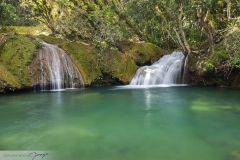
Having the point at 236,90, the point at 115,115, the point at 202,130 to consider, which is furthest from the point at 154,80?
the point at 202,130

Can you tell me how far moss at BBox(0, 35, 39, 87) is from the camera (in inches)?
650

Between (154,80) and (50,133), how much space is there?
10506 mm

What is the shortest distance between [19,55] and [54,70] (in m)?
1.86

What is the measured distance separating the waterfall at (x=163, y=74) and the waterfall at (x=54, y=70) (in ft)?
10.9

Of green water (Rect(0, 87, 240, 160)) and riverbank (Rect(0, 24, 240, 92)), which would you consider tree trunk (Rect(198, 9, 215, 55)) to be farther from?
green water (Rect(0, 87, 240, 160))

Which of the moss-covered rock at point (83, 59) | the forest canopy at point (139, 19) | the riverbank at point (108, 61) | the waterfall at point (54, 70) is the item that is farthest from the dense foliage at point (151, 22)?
the waterfall at point (54, 70)

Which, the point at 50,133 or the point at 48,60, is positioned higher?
the point at 48,60

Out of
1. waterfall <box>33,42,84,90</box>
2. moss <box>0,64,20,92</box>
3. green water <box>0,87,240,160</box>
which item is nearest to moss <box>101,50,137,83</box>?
waterfall <box>33,42,84,90</box>

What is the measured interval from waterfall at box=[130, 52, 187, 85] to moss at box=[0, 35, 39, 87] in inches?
223

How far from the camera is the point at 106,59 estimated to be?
19359 mm

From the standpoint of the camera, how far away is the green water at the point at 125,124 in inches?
299

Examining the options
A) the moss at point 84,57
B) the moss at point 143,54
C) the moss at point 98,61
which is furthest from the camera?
the moss at point 143,54

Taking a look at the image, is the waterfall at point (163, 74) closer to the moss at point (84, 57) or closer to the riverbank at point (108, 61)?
the riverbank at point (108, 61)

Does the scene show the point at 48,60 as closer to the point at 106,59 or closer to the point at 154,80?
the point at 106,59
